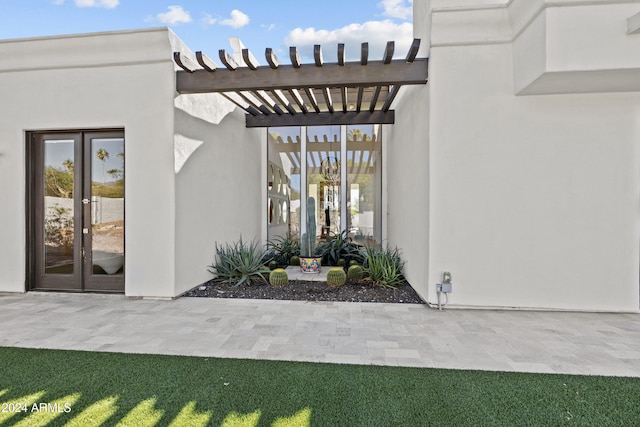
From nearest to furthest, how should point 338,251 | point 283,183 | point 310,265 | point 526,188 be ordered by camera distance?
1. point 526,188
2. point 310,265
3. point 338,251
4. point 283,183

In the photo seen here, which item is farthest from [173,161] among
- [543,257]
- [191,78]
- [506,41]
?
[543,257]

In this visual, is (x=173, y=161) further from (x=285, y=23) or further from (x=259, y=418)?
(x=285, y=23)

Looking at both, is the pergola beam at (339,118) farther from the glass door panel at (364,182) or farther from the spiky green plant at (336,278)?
the spiky green plant at (336,278)

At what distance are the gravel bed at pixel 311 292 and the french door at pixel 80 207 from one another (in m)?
1.63

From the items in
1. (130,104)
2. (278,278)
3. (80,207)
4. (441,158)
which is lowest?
(278,278)

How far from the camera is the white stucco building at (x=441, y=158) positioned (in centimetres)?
470

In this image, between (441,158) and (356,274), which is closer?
(441,158)

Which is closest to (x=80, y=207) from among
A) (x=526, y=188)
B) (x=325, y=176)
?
(x=325, y=176)

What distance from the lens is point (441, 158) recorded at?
5023mm

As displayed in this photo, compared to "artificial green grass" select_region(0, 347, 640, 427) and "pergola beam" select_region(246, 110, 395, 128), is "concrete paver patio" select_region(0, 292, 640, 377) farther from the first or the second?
"pergola beam" select_region(246, 110, 395, 128)

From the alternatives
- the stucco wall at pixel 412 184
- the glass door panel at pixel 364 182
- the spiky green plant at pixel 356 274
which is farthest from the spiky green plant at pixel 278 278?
the glass door panel at pixel 364 182

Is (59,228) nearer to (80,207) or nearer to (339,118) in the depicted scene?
(80,207)

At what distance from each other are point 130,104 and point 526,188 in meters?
6.59

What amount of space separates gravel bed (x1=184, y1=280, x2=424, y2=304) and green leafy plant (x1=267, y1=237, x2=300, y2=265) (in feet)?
7.05
